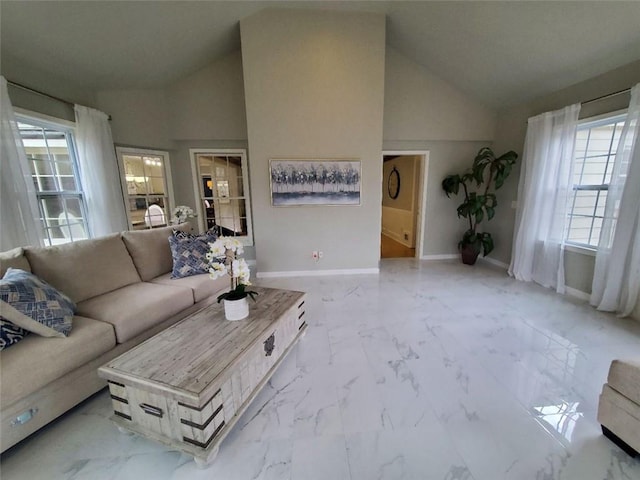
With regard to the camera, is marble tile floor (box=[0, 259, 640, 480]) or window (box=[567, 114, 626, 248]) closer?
marble tile floor (box=[0, 259, 640, 480])

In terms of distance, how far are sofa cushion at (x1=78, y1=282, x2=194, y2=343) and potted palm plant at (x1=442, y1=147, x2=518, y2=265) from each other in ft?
13.9

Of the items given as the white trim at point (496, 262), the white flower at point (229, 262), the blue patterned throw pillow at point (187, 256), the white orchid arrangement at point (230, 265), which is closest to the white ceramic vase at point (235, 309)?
the white orchid arrangement at point (230, 265)

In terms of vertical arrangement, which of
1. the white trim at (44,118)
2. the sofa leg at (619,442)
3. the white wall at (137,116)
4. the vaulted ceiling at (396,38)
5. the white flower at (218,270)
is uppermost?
the vaulted ceiling at (396,38)

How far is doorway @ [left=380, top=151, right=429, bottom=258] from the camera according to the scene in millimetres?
4863

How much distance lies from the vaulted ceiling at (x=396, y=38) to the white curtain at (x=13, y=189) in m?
0.70

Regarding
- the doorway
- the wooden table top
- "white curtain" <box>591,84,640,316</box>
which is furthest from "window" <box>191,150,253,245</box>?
"white curtain" <box>591,84,640,316</box>

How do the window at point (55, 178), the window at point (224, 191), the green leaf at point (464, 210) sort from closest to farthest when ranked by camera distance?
the window at point (55, 178) < the green leaf at point (464, 210) < the window at point (224, 191)

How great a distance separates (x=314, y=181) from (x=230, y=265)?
2.30m

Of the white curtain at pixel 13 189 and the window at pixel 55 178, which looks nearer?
the white curtain at pixel 13 189

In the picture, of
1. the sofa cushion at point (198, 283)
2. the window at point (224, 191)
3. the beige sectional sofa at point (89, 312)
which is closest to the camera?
the beige sectional sofa at point (89, 312)

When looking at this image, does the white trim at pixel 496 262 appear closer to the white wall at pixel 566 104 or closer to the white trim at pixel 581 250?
the white wall at pixel 566 104

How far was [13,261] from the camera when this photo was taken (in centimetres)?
179

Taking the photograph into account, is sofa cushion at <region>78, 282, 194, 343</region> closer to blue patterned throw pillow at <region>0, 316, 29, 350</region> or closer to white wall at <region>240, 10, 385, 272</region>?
blue patterned throw pillow at <region>0, 316, 29, 350</region>

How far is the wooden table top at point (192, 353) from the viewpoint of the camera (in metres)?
1.23
